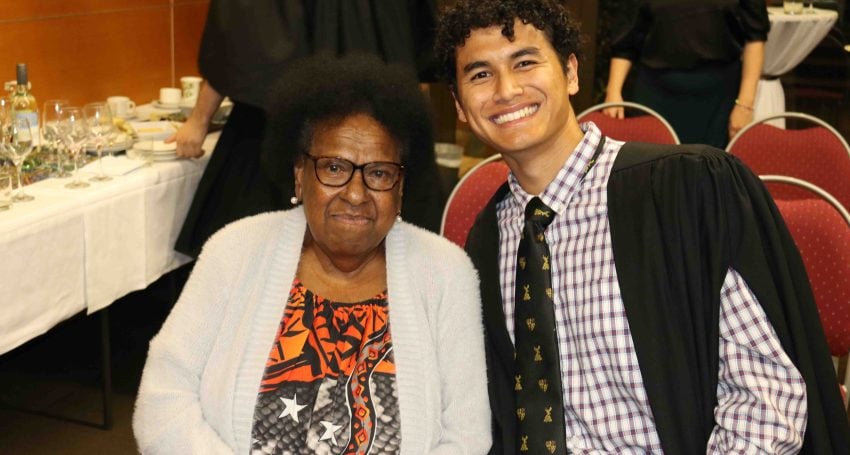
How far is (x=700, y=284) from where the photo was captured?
5.88 ft

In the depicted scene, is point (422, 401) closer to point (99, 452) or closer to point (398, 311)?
point (398, 311)

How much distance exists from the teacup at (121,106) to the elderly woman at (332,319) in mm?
2290

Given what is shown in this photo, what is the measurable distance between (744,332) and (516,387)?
42 centimetres

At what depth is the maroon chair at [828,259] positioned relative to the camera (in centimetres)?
230

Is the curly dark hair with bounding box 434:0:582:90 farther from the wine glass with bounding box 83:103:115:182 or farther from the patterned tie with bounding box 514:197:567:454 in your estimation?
the wine glass with bounding box 83:103:115:182

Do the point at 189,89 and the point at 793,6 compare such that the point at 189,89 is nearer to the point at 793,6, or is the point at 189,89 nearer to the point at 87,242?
the point at 87,242

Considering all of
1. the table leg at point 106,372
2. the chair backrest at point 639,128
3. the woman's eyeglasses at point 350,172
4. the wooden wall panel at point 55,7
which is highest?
the wooden wall panel at point 55,7

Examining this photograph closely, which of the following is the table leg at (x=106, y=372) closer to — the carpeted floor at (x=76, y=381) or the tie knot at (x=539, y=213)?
the carpeted floor at (x=76, y=381)

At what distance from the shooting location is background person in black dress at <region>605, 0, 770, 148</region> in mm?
4359

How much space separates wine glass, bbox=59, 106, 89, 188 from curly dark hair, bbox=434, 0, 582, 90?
5.11 ft

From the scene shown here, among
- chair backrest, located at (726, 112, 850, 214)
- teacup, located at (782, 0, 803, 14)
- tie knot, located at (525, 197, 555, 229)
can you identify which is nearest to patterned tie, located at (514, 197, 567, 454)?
tie knot, located at (525, 197, 555, 229)

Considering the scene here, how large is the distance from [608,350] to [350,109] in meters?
0.65

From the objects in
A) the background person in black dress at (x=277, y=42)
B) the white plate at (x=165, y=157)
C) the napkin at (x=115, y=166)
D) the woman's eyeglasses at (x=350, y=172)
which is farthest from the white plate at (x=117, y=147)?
the woman's eyeglasses at (x=350, y=172)

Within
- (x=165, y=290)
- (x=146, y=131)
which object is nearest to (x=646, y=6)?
(x=146, y=131)
